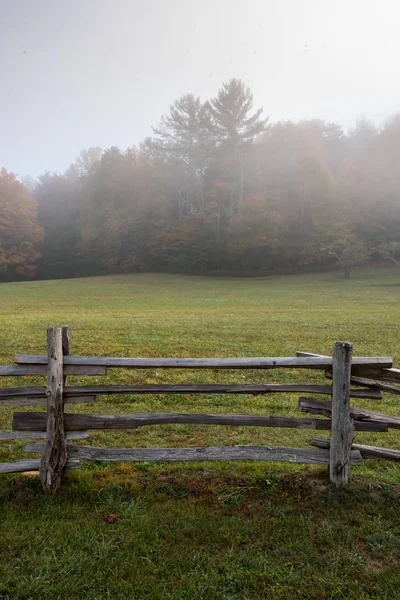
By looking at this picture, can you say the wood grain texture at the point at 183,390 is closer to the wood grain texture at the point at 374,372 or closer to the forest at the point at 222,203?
the wood grain texture at the point at 374,372

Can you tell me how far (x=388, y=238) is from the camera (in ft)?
180

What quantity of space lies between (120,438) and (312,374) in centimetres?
522

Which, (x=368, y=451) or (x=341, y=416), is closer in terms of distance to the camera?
(x=341, y=416)

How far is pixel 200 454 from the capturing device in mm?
4496

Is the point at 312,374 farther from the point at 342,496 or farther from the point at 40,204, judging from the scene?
the point at 40,204

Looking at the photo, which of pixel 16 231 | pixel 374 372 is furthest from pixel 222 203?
pixel 374 372

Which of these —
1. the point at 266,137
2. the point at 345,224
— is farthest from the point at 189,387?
the point at 266,137

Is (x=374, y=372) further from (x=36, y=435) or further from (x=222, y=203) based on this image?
(x=222, y=203)

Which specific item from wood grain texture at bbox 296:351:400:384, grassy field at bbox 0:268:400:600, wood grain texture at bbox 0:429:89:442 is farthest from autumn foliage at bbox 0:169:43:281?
wood grain texture at bbox 296:351:400:384

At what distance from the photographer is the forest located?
174ft

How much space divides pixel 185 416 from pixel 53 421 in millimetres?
1366

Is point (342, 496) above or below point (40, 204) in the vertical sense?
below

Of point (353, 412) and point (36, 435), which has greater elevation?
point (353, 412)

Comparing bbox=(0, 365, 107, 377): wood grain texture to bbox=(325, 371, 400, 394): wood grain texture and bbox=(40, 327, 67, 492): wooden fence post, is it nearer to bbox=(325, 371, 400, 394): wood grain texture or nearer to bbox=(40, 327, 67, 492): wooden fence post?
bbox=(40, 327, 67, 492): wooden fence post
